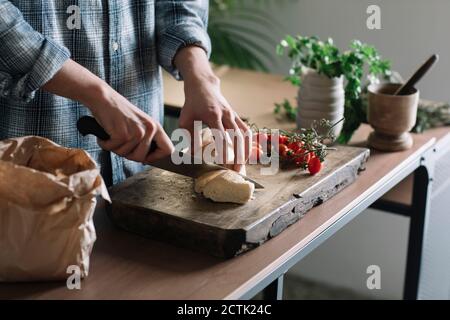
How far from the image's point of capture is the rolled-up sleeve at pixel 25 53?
1381 mm

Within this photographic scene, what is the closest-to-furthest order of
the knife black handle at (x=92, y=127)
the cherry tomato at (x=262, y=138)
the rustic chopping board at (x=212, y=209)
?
the rustic chopping board at (x=212, y=209) < the knife black handle at (x=92, y=127) < the cherry tomato at (x=262, y=138)

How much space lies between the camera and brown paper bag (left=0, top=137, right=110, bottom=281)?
3.73 ft

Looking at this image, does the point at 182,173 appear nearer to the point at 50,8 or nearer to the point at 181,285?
the point at 181,285

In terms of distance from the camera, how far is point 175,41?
172 centimetres

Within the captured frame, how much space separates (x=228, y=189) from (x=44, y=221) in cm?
38

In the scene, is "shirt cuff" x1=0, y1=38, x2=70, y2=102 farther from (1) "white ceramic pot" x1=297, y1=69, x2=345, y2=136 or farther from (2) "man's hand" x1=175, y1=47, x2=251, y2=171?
(1) "white ceramic pot" x1=297, y1=69, x2=345, y2=136

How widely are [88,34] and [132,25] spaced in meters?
0.15

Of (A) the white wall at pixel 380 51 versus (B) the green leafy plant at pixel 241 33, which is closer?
(A) the white wall at pixel 380 51

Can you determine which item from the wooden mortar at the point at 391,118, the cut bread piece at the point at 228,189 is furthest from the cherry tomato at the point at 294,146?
the wooden mortar at the point at 391,118

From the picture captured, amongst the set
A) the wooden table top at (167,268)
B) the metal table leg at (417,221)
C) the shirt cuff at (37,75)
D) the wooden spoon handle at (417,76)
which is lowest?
the metal table leg at (417,221)

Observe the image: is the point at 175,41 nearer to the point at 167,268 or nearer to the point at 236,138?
the point at 236,138

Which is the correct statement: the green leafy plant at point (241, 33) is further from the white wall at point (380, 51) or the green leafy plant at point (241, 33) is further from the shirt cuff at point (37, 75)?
the shirt cuff at point (37, 75)

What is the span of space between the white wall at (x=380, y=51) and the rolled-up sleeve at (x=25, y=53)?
165 centimetres
